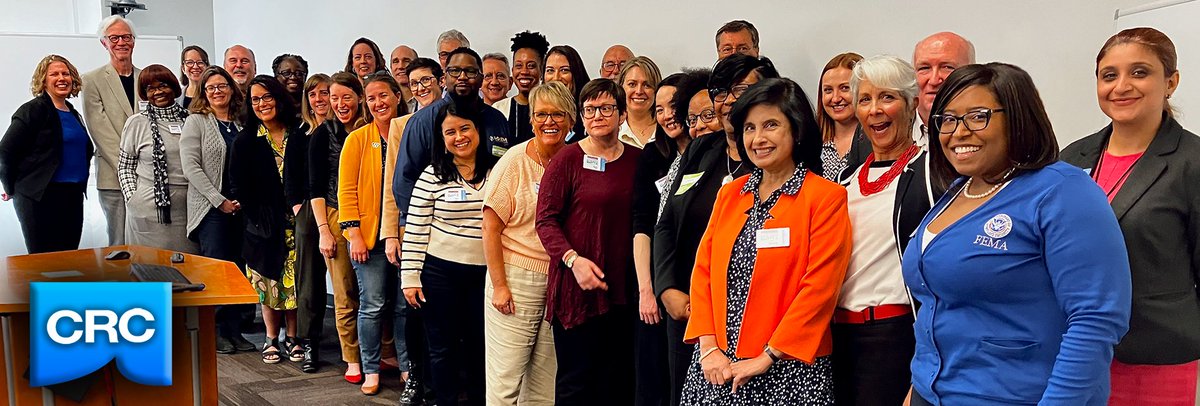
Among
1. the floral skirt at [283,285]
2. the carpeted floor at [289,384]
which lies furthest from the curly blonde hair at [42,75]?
Answer: the carpeted floor at [289,384]

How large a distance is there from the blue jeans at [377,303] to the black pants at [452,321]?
62 cm

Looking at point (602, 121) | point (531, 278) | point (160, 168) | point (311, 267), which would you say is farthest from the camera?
point (160, 168)

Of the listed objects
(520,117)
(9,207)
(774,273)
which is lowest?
(9,207)

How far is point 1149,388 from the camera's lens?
6.28 ft

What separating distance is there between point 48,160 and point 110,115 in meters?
0.50

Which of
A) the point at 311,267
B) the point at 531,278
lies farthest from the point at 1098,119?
the point at 311,267

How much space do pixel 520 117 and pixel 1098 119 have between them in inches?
88.3

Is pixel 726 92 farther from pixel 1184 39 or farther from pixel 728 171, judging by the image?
pixel 1184 39

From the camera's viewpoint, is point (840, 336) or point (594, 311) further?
point (594, 311)

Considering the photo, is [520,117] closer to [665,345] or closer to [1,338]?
[665,345]

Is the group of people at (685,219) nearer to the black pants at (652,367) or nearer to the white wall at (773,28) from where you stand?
the black pants at (652,367)

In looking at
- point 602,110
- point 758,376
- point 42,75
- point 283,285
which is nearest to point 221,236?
point 283,285

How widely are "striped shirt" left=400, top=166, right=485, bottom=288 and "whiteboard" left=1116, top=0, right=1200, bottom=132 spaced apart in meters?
2.29

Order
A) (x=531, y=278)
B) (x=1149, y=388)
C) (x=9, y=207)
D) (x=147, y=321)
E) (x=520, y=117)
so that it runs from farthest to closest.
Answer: (x=9, y=207)
(x=520, y=117)
(x=531, y=278)
(x=147, y=321)
(x=1149, y=388)
